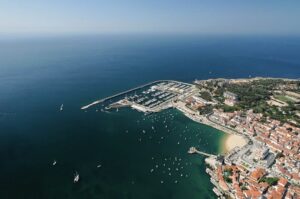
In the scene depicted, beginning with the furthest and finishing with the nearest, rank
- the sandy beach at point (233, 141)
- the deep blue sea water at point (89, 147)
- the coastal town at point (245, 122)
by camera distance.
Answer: the sandy beach at point (233, 141) < the coastal town at point (245, 122) < the deep blue sea water at point (89, 147)

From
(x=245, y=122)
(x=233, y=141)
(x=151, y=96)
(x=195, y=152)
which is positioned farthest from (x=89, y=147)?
(x=245, y=122)

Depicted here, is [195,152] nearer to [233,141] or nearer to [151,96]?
[233,141]

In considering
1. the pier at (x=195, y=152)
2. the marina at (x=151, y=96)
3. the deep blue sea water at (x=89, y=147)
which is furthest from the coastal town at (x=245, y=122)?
the deep blue sea water at (x=89, y=147)

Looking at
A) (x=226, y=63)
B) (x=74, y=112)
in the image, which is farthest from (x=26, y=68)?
(x=226, y=63)

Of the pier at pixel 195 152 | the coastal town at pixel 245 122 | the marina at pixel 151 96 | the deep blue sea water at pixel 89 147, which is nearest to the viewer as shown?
the deep blue sea water at pixel 89 147

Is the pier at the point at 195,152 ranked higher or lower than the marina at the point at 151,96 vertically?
higher

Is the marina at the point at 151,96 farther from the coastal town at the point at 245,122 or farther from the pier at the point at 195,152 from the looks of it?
the pier at the point at 195,152

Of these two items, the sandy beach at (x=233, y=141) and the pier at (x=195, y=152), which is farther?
the sandy beach at (x=233, y=141)
